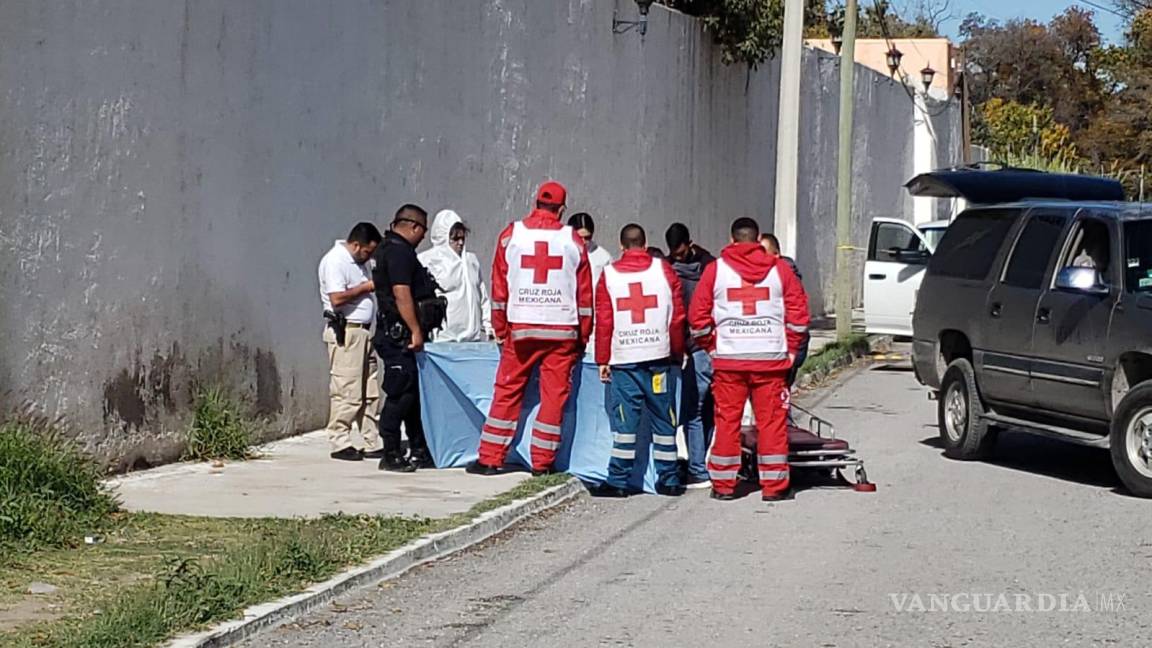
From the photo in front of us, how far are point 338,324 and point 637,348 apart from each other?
7.95 ft

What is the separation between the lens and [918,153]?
38.8 m

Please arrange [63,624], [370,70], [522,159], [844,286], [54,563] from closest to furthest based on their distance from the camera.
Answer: [63,624] < [54,563] < [370,70] < [522,159] < [844,286]

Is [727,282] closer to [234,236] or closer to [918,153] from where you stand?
[234,236]

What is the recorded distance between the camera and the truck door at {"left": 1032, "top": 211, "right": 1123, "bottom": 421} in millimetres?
11656

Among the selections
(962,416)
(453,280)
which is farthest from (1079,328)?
(453,280)

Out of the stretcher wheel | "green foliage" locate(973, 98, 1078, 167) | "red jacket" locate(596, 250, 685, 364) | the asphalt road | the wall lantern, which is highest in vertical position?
"green foliage" locate(973, 98, 1078, 167)

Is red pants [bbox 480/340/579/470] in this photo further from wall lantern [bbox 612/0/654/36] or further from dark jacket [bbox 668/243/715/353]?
wall lantern [bbox 612/0/654/36]

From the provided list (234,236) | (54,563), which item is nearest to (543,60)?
(234,236)

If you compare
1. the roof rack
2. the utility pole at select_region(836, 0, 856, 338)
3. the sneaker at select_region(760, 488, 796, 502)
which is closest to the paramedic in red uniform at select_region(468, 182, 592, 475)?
the sneaker at select_region(760, 488, 796, 502)

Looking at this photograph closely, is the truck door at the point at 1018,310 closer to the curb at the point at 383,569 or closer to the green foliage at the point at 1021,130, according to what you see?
the curb at the point at 383,569

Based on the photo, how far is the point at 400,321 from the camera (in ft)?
38.1

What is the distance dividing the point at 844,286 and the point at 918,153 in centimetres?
1594

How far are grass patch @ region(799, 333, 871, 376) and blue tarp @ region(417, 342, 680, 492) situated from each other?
8021mm

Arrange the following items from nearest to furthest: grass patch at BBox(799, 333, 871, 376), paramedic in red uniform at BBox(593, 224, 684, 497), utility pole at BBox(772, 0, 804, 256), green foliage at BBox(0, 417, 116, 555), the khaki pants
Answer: green foliage at BBox(0, 417, 116, 555)
paramedic in red uniform at BBox(593, 224, 684, 497)
the khaki pants
utility pole at BBox(772, 0, 804, 256)
grass patch at BBox(799, 333, 871, 376)
